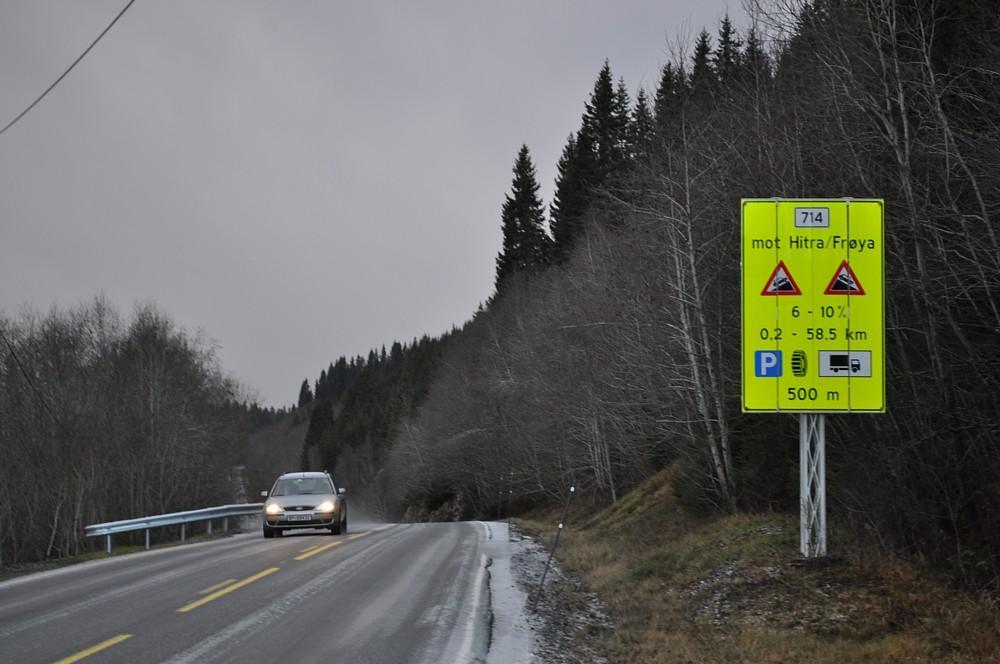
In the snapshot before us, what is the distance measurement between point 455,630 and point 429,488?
200ft

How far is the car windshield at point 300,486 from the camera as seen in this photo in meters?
24.2

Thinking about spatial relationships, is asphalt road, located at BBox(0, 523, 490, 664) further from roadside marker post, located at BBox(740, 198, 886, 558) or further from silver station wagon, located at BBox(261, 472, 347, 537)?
silver station wagon, located at BBox(261, 472, 347, 537)

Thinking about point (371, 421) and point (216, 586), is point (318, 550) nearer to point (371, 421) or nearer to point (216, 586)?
point (216, 586)

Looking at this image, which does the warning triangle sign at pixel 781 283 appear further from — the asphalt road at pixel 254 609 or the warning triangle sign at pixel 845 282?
the asphalt road at pixel 254 609

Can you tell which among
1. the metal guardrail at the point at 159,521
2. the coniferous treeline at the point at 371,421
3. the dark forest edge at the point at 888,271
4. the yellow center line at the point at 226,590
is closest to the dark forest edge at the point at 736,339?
the dark forest edge at the point at 888,271

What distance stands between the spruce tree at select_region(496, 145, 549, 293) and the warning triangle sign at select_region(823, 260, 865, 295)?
204ft

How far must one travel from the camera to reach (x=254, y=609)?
35.6ft

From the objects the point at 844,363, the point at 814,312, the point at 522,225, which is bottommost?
the point at 844,363

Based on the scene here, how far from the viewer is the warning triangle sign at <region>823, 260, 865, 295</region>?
12.7m

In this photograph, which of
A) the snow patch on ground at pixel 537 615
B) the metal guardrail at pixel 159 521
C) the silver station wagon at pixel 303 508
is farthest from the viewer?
the silver station wagon at pixel 303 508

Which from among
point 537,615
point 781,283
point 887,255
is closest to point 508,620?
point 537,615

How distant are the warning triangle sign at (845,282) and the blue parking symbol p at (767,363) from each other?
1.17 m

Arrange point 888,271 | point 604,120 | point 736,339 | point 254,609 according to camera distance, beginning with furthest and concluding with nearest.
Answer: point 604,120 < point 736,339 < point 888,271 < point 254,609

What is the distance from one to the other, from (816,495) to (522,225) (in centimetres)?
6548
